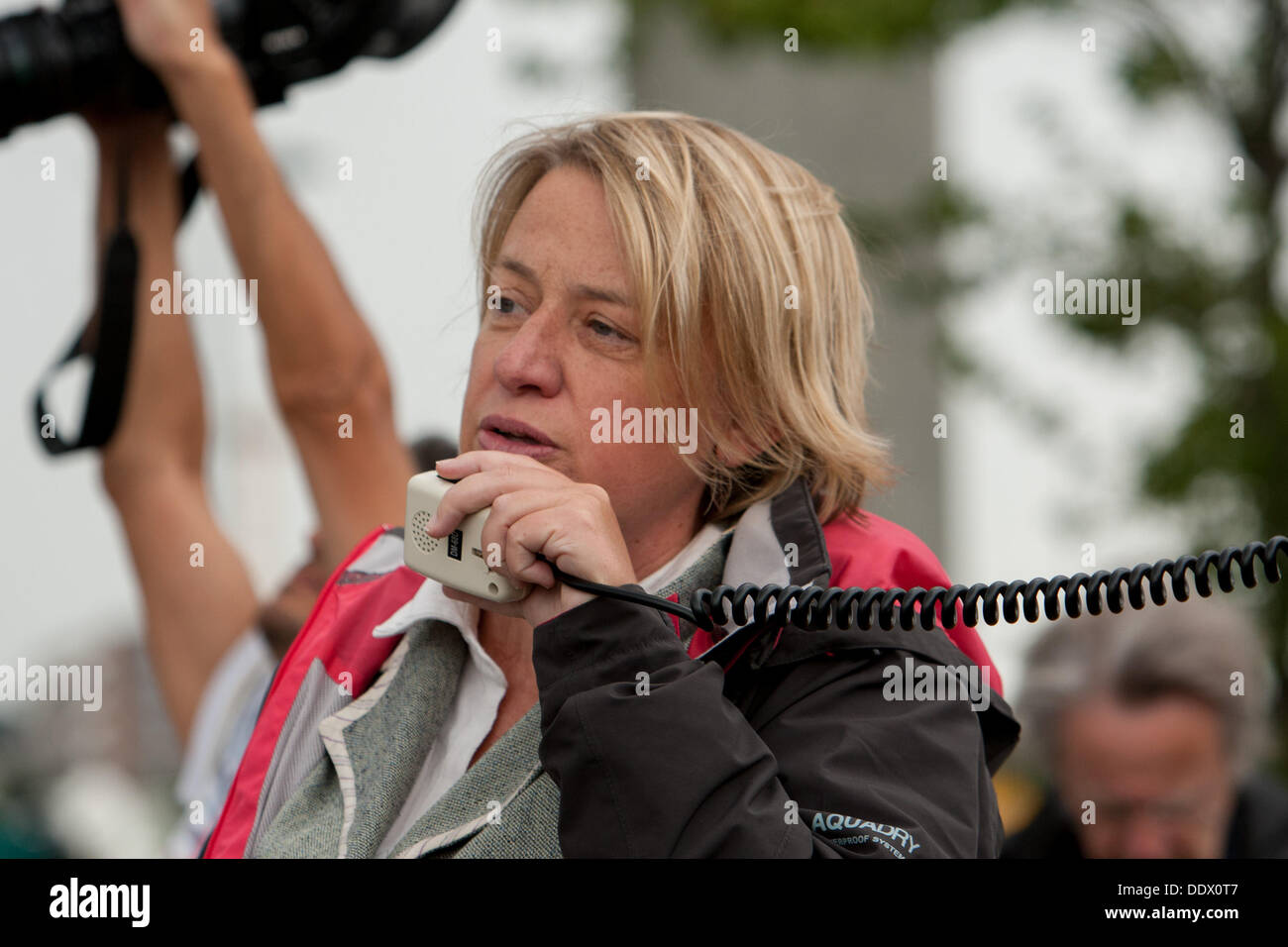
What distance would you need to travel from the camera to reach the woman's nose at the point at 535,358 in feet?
5.41

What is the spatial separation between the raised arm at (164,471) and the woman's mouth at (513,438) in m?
1.32

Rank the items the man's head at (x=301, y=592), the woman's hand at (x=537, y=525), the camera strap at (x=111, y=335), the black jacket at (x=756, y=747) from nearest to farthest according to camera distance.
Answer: the black jacket at (x=756, y=747)
the woman's hand at (x=537, y=525)
the camera strap at (x=111, y=335)
the man's head at (x=301, y=592)

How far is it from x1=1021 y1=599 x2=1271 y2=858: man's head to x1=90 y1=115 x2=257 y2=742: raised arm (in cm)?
177

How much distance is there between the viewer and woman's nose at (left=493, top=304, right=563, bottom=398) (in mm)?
1648

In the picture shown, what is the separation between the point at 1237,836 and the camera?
286cm

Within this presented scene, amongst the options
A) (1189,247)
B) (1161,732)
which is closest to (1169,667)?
(1161,732)

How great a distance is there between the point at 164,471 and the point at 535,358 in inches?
60.4

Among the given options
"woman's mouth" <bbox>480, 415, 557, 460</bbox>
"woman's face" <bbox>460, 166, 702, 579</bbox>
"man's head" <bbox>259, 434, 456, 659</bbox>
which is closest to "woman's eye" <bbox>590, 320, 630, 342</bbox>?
"woman's face" <bbox>460, 166, 702, 579</bbox>

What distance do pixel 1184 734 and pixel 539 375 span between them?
1.80m

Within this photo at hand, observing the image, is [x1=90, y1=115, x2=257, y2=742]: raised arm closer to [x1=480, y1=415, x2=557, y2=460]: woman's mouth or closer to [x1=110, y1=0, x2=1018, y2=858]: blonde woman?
[x1=110, y1=0, x2=1018, y2=858]: blonde woman

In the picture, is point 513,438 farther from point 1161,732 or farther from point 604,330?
point 1161,732

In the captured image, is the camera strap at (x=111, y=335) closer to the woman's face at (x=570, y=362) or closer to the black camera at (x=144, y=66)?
the black camera at (x=144, y=66)

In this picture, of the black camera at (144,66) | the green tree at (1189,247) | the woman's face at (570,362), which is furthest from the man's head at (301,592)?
the green tree at (1189,247)

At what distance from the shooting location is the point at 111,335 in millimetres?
2738
